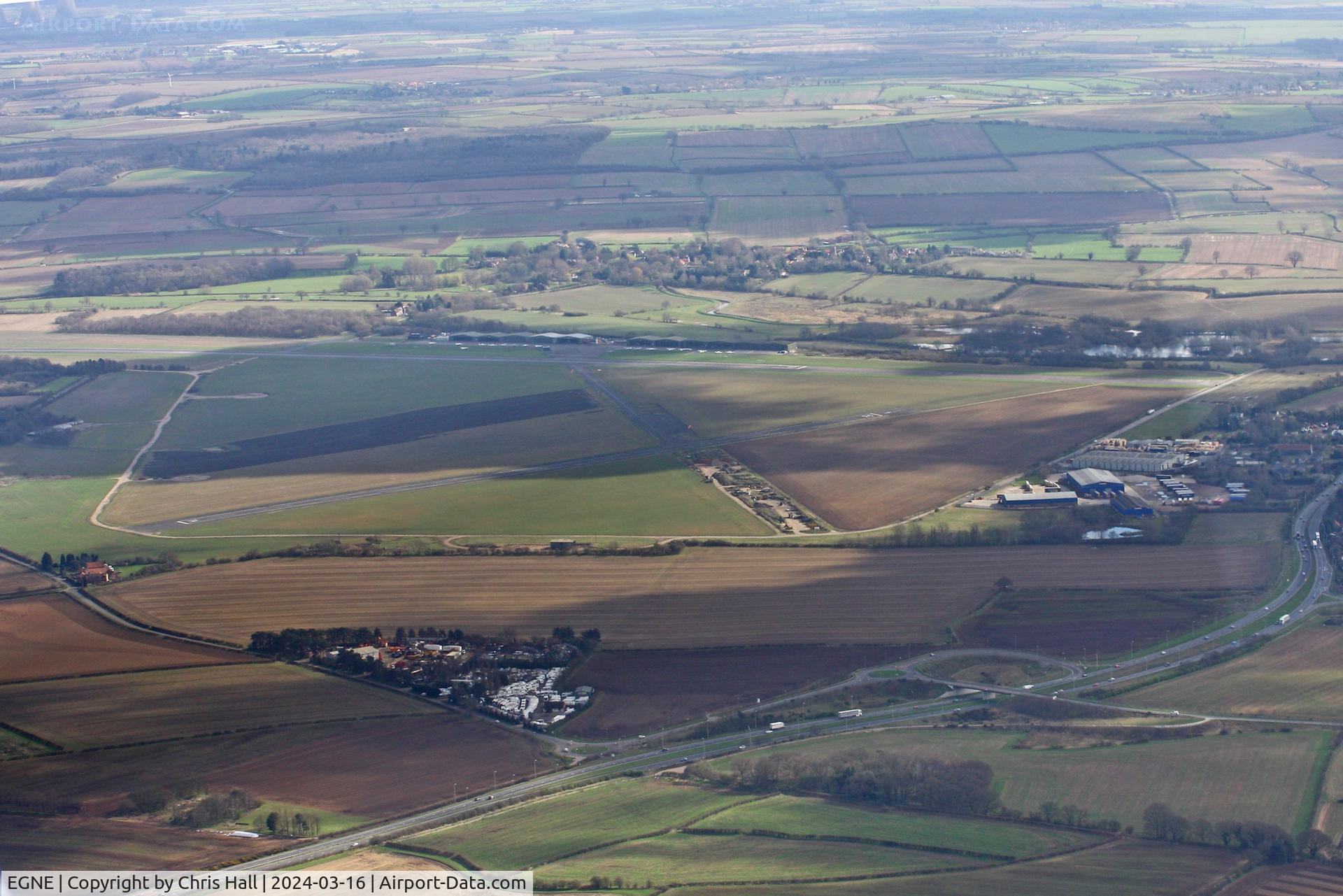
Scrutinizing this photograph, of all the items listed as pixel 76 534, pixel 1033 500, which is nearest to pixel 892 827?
pixel 1033 500

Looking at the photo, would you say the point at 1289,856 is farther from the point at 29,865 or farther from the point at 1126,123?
the point at 1126,123

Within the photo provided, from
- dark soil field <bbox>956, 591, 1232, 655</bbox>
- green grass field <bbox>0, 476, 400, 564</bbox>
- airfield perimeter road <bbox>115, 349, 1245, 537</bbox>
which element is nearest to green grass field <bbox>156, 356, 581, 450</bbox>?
airfield perimeter road <bbox>115, 349, 1245, 537</bbox>

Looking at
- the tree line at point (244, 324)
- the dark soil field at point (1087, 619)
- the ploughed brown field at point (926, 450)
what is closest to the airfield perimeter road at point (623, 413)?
the ploughed brown field at point (926, 450)

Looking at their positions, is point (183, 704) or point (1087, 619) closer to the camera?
point (183, 704)

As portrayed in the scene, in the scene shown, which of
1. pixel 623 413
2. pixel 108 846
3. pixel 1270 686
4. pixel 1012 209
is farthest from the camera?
pixel 1012 209

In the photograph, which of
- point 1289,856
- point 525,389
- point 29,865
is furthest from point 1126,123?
point 29,865

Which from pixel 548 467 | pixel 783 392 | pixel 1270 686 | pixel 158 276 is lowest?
pixel 1270 686

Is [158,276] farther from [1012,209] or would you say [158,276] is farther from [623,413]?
[1012,209]
